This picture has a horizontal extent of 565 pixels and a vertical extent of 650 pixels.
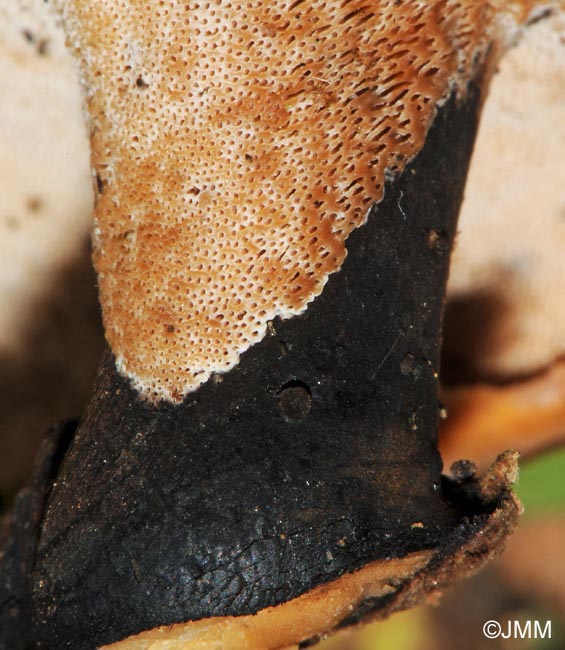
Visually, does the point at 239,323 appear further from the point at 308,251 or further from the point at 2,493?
the point at 2,493

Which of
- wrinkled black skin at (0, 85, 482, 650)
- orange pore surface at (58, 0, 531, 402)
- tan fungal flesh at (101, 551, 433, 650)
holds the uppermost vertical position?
orange pore surface at (58, 0, 531, 402)

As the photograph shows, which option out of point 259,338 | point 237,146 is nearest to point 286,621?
point 259,338

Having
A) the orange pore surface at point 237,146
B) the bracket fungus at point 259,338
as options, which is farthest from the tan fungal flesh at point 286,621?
the orange pore surface at point 237,146

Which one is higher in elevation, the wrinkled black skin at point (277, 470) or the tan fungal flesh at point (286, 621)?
the wrinkled black skin at point (277, 470)

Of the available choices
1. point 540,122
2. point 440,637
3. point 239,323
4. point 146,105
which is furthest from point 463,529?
point 440,637

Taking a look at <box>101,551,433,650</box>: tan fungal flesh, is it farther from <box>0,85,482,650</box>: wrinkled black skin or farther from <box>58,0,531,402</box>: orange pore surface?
<box>58,0,531,402</box>: orange pore surface

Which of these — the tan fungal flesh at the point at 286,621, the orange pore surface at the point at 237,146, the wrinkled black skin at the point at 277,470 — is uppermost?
the orange pore surface at the point at 237,146

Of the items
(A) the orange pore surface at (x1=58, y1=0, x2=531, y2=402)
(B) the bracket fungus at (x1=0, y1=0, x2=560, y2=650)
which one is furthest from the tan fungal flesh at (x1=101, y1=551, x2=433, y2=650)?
(A) the orange pore surface at (x1=58, y1=0, x2=531, y2=402)

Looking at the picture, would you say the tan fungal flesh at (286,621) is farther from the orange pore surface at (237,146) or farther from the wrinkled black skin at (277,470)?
the orange pore surface at (237,146)
